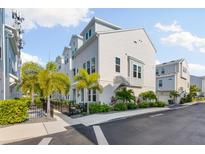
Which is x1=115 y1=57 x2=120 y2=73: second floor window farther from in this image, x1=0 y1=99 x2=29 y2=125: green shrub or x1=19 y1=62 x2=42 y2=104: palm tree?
x1=0 y1=99 x2=29 y2=125: green shrub

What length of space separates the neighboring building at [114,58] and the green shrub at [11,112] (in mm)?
6477

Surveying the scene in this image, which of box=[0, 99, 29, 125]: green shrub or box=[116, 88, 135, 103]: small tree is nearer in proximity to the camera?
box=[0, 99, 29, 125]: green shrub

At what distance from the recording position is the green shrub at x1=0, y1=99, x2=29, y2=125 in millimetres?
9500

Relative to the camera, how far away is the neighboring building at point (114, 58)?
1706cm

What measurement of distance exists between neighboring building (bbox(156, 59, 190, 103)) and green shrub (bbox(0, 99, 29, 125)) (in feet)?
88.2

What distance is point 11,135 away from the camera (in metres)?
7.51

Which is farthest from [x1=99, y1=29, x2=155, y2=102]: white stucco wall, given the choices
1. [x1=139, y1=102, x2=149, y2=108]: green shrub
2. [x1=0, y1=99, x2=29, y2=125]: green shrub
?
[x1=0, y1=99, x2=29, y2=125]: green shrub

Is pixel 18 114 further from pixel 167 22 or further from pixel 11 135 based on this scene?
pixel 167 22

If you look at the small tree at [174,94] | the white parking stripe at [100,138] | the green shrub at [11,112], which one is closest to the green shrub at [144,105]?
the white parking stripe at [100,138]

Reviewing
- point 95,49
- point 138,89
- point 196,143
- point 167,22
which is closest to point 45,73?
point 95,49

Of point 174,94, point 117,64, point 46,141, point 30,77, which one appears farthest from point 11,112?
point 174,94

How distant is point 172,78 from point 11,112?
31301 millimetres

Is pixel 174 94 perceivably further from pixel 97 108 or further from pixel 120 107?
pixel 97 108
